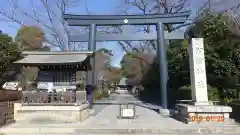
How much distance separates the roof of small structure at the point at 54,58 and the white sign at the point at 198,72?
6004mm

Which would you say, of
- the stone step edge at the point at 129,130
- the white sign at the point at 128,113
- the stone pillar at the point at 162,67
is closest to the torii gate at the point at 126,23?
the stone pillar at the point at 162,67

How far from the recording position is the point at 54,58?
16.3 meters

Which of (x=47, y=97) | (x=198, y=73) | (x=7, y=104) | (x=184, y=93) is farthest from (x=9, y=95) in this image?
(x=184, y=93)

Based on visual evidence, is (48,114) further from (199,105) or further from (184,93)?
(184,93)

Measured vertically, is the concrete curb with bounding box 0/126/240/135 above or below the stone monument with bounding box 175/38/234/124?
below

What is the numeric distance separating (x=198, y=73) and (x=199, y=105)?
1649mm

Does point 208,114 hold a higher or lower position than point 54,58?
lower

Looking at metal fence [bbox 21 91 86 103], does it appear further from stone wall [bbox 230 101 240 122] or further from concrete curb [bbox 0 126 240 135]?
stone wall [bbox 230 101 240 122]

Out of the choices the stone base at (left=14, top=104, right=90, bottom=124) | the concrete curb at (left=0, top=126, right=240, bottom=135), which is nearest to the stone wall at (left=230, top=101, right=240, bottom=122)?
the concrete curb at (left=0, top=126, right=240, bottom=135)

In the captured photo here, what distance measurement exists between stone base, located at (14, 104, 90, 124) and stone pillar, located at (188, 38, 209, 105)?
5.85m

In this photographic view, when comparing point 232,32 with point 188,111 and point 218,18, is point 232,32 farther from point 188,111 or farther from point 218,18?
point 188,111

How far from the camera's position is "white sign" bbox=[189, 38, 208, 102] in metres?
13.6

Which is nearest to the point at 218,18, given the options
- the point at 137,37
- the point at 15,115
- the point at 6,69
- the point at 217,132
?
the point at 137,37

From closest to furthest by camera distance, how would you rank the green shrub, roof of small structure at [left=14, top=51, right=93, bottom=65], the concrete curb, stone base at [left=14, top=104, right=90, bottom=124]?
the concrete curb < stone base at [left=14, top=104, right=90, bottom=124] < roof of small structure at [left=14, top=51, right=93, bottom=65] < the green shrub
